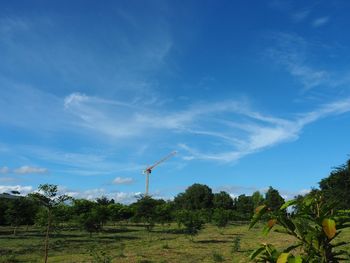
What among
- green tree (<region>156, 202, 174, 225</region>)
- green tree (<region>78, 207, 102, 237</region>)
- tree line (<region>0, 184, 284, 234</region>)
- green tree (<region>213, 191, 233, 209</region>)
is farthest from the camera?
green tree (<region>213, 191, 233, 209</region>)

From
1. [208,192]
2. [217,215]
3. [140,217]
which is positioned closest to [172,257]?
[217,215]

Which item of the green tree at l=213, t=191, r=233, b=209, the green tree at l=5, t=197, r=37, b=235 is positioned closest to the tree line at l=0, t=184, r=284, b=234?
the green tree at l=5, t=197, r=37, b=235

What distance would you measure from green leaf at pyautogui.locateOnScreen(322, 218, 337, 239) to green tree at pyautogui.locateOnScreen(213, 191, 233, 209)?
121625mm

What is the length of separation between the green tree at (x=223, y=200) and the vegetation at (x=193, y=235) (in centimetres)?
583

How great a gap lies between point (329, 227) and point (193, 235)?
44.6 meters

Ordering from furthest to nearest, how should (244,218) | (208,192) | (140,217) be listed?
(208,192) < (244,218) < (140,217)

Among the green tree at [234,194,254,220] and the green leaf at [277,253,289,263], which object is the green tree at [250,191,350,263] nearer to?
the green leaf at [277,253,289,263]

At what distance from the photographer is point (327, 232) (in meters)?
3.15

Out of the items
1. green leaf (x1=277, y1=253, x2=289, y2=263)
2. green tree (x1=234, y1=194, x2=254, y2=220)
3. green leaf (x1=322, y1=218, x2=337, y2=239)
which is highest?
green tree (x1=234, y1=194, x2=254, y2=220)

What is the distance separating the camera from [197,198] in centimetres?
13238

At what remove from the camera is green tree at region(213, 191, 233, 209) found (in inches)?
4866

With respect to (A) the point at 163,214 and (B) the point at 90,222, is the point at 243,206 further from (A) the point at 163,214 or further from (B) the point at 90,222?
(B) the point at 90,222

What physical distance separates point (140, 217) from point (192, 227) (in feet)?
82.8

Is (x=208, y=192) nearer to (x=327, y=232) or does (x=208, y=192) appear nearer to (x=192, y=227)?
(x=192, y=227)
